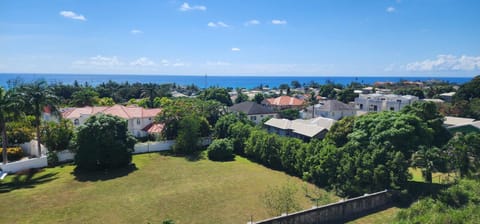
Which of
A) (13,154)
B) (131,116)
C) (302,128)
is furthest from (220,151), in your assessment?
(13,154)

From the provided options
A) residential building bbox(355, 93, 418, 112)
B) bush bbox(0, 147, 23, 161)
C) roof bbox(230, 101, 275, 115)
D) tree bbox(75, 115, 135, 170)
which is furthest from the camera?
residential building bbox(355, 93, 418, 112)

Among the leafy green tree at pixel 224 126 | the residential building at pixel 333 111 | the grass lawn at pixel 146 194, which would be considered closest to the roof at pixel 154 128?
the leafy green tree at pixel 224 126

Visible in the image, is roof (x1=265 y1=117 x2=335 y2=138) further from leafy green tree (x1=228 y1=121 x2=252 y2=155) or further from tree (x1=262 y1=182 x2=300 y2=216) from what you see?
tree (x1=262 y1=182 x2=300 y2=216)

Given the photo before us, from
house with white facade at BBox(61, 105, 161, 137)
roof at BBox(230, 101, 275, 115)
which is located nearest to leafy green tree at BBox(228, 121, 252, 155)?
roof at BBox(230, 101, 275, 115)

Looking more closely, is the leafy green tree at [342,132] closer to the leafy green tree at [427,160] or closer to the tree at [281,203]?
the leafy green tree at [427,160]

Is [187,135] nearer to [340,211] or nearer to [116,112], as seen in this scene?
[116,112]

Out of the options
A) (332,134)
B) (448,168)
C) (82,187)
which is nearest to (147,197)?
(82,187)

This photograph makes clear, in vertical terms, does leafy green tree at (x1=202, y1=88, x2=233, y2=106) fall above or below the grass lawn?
above
